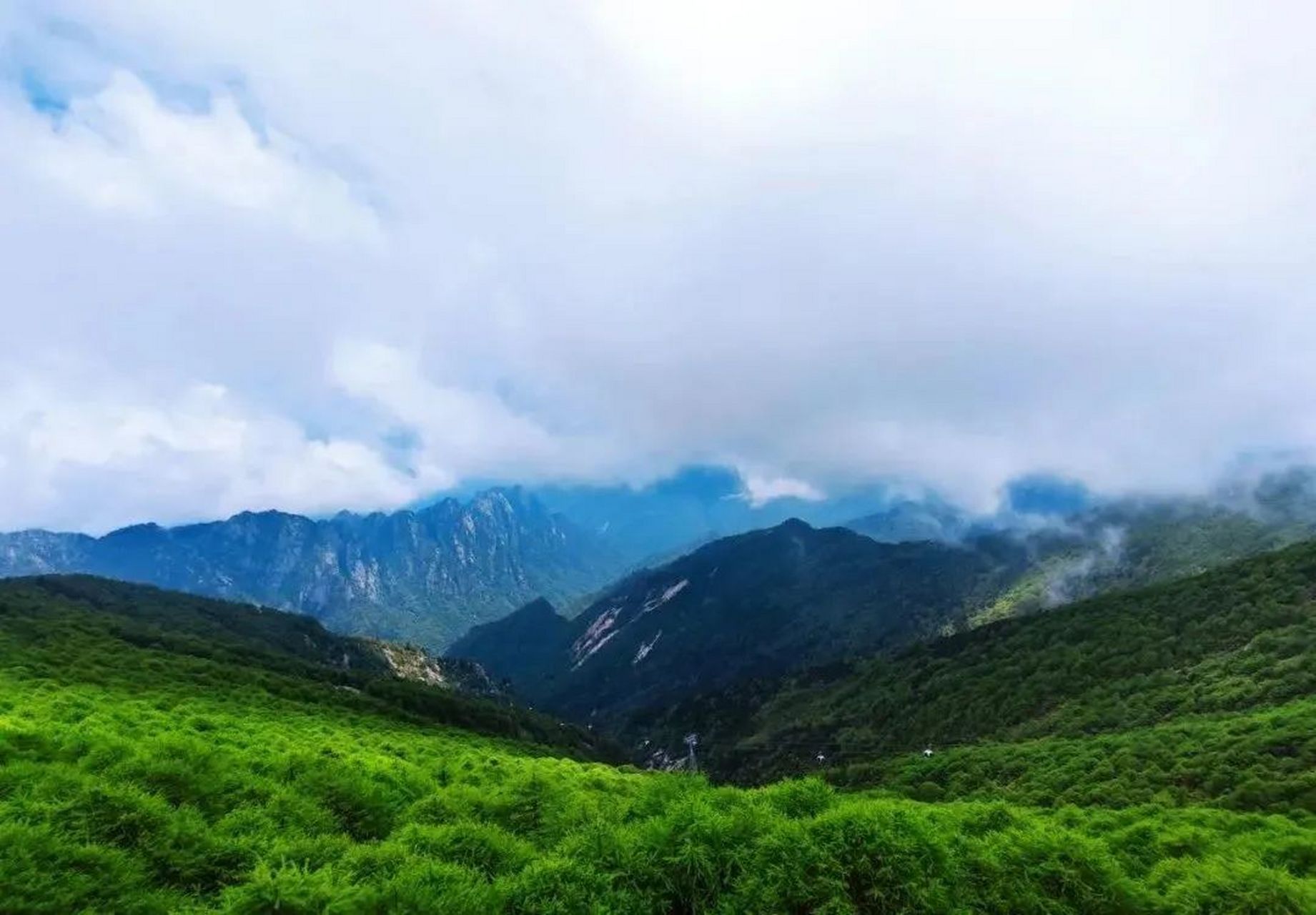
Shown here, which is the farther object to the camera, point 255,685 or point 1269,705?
point 1269,705

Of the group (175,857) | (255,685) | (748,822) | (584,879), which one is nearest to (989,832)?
(748,822)

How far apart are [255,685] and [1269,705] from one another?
183m

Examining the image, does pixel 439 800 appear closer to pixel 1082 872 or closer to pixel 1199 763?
pixel 1082 872

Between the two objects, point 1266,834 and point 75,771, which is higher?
point 75,771

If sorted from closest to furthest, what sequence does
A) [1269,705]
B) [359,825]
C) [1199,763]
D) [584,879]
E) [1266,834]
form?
[584,879]
[359,825]
[1266,834]
[1199,763]
[1269,705]

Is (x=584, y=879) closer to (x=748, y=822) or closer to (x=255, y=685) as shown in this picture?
(x=748, y=822)

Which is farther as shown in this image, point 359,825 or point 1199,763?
point 1199,763

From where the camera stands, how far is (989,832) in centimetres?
2658

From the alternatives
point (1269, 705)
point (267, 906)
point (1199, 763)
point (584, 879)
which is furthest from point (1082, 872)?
point (1269, 705)

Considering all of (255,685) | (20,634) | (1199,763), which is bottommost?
(1199,763)

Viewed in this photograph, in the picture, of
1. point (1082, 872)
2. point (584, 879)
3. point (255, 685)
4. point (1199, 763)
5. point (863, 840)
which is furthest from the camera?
point (255, 685)

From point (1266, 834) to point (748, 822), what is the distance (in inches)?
1492

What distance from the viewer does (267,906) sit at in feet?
49.0

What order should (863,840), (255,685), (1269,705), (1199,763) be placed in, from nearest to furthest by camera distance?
(863,840) → (1199,763) → (255,685) → (1269,705)
